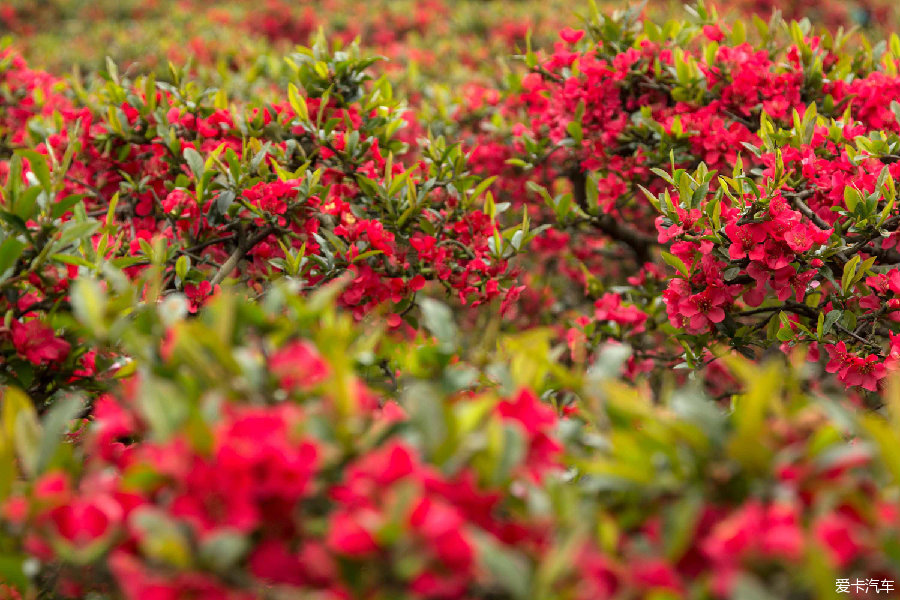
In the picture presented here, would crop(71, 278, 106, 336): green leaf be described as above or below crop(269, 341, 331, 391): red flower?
above

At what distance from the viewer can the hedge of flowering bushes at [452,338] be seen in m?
0.93

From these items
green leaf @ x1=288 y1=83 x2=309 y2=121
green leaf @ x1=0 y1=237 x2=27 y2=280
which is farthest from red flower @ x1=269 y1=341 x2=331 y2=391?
green leaf @ x1=288 y1=83 x2=309 y2=121

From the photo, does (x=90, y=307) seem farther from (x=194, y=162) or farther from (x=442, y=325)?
(x=194, y=162)

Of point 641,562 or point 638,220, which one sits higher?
point 641,562

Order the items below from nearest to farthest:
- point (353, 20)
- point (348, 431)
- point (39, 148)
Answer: point (348, 431), point (39, 148), point (353, 20)

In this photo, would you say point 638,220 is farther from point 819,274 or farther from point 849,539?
point 849,539

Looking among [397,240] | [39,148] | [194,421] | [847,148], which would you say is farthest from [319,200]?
[847,148]

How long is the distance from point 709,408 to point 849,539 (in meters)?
0.24

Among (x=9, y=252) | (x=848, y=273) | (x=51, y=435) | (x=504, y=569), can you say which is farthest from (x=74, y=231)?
(x=848, y=273)

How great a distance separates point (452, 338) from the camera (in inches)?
50.1

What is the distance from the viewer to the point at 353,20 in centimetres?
674

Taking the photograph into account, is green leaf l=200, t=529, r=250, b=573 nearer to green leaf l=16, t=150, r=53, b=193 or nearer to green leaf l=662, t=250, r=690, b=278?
green leaf l=16, t=150, r=53, b=193

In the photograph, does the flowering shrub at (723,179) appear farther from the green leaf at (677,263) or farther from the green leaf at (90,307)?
the green leaf at (90,307)

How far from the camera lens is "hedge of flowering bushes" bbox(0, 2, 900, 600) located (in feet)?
3.04
